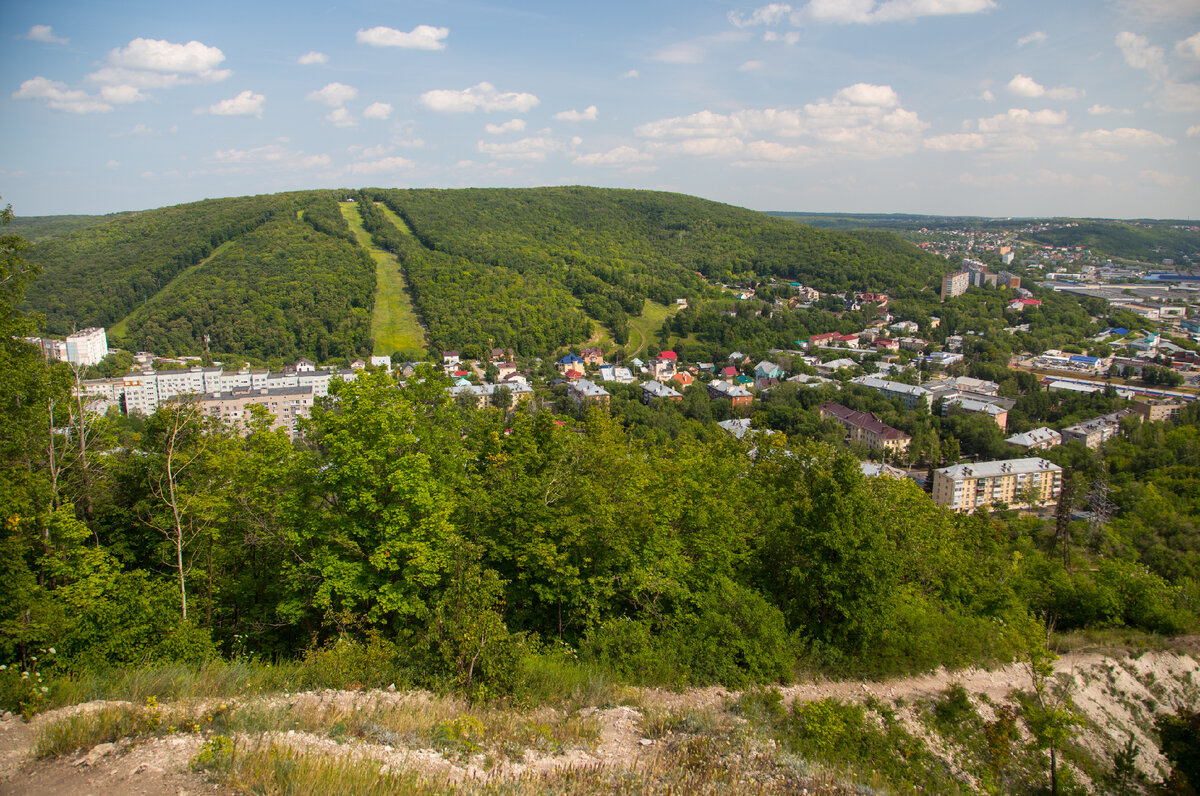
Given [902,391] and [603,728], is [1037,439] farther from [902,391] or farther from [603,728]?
[603,728]

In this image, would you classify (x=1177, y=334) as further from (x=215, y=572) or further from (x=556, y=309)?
(x=215, y=572)

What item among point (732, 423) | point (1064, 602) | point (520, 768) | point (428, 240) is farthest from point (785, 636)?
point (428, 240)

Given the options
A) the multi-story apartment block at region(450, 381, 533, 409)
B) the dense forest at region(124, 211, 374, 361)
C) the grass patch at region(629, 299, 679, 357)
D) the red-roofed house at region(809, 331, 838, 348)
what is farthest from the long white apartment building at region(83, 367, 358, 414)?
the red-roofed house at region(809, 331, 838, 348)

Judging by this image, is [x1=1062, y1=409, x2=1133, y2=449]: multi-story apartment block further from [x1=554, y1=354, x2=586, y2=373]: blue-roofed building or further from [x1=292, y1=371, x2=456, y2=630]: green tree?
[x1=292, y1=371, x2=456, y2=630]: green tree

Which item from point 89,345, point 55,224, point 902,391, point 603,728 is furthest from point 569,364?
point 55,224

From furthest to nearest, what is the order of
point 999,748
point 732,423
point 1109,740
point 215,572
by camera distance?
1. point 732,423
2. point 1109,740
3. point 215,572
4. point 999,748

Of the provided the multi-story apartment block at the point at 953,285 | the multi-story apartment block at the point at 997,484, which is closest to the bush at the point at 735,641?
the multi-story apartment block at the point at 997,484

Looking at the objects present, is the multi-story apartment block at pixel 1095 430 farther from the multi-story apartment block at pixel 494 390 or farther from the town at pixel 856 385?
the multi-story apartment block at pixel 494 390
